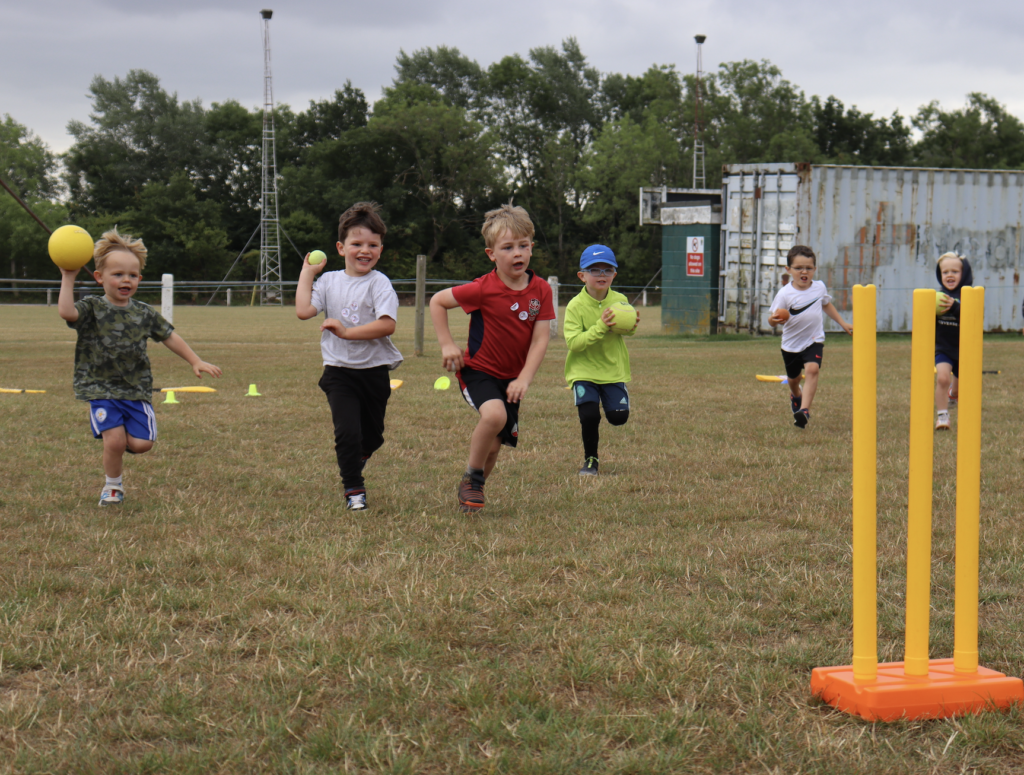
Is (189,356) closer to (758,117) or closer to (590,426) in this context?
(590,426)

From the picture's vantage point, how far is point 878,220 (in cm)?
2119

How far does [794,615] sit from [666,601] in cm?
47

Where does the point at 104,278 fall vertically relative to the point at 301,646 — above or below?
above

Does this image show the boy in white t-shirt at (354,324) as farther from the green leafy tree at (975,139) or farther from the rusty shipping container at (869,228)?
the green leafy tree at (975,139)

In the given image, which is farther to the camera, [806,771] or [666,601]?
[666,601]

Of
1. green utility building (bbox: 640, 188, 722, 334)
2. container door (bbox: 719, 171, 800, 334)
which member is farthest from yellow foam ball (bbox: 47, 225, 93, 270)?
green utility building (bbox: 640, 188, 722, 334)

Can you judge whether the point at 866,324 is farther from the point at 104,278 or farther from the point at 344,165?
the point at 344,165

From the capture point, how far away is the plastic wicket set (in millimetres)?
2744

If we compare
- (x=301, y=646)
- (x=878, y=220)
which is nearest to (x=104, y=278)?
(x=301, y=646)

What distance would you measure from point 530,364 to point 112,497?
2.47 metres

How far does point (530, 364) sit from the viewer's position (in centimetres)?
562

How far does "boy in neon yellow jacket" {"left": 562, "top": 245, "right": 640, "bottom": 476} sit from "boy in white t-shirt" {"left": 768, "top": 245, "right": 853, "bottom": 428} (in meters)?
2.54

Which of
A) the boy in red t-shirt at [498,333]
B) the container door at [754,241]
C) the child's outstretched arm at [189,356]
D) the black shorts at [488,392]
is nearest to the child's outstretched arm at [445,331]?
the boy in red t-shirt at [498,333]

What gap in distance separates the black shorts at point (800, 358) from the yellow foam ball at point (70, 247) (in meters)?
6.03
